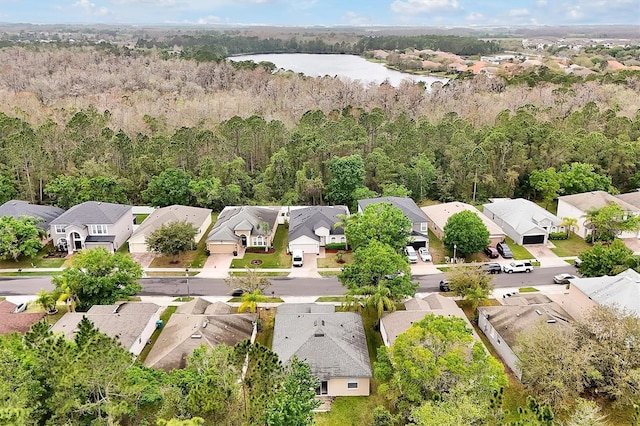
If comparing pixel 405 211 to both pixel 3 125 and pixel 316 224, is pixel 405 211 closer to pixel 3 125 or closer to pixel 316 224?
pixel 316 224

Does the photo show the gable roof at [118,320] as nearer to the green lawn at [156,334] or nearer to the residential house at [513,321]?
the green lawn at [156,334]

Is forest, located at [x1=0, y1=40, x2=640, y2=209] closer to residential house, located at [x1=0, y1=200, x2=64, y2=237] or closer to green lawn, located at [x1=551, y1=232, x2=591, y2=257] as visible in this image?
residential house, located at [x1=0, y1=200, x2=64, y2=237]

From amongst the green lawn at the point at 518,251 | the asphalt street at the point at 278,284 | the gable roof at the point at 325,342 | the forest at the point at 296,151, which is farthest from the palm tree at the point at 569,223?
the gable roof at the point at 325,342

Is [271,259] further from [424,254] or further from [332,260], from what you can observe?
[424,254]

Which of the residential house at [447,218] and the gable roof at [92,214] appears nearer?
the gable roof at [92,214]

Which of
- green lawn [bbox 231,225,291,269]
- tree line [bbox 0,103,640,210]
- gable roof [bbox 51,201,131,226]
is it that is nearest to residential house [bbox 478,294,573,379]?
green lawn [bbox 231,225,291,269]

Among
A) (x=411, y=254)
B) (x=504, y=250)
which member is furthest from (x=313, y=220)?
(x=504, y=250)
